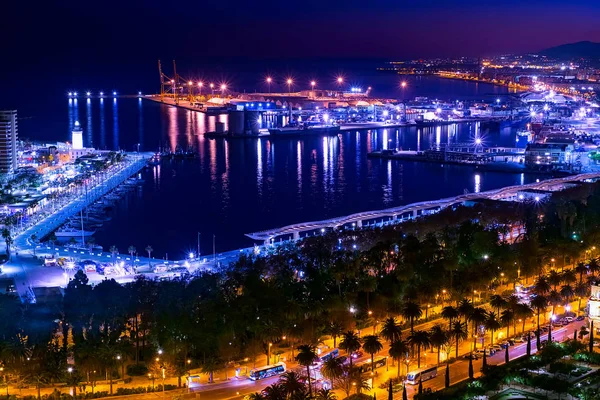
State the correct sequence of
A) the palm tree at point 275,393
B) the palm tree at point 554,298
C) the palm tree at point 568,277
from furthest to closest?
the palm tree at point 568,277 → the palm tree at point 554,298 → the palm tree at point 275,393

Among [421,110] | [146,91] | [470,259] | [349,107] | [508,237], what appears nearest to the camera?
[470,259]

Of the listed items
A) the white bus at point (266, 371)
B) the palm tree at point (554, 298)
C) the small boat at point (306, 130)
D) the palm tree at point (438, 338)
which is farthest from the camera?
the small boat at point (306, 130)

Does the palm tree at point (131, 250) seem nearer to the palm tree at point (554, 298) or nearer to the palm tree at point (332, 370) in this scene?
the palm tree at point (332, 370)

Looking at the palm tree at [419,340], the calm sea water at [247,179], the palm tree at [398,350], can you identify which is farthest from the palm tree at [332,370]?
the calm sea water at [247,179]

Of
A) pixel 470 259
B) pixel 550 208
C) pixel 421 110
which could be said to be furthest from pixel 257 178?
pixel 421 110

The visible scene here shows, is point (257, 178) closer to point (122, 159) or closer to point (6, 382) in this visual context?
point (122, 159)

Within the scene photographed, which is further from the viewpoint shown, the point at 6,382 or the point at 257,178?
the point at 257,178
